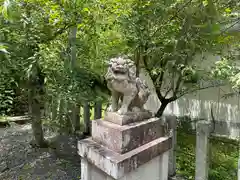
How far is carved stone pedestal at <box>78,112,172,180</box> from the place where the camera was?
75.2 inches

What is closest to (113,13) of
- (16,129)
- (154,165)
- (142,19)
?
(142,19)

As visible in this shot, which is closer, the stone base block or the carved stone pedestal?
the carved stone pedestal

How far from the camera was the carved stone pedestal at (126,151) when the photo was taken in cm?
191

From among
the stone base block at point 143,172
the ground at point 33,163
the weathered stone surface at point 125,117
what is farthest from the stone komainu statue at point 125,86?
the ground at point 33,163

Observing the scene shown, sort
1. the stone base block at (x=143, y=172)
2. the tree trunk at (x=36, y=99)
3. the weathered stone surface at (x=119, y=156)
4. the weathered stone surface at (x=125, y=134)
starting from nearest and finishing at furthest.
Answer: the weathered stone surface at (x=119, y=156)
the weathered stone surface at (x=125, y=134)
the stone base block at (x=143, y=172)
the tree trunk at (x=36, y=99)

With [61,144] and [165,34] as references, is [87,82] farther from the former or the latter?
[61,144]

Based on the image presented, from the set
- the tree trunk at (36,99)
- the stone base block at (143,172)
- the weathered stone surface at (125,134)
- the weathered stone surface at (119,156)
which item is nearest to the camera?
the weathered stone surface at (119,156)

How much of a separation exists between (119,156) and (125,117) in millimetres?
404

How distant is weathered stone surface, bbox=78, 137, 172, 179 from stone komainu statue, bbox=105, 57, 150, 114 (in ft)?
1.44

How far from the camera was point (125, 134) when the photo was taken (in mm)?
1941

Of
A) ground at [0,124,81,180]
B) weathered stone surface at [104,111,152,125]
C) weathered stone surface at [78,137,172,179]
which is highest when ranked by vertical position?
weathered stone surface at [104,111,152,125]

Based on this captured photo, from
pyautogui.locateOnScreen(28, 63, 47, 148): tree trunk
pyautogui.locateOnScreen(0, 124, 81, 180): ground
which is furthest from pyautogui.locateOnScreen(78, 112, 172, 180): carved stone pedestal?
pyautogui.locateOnScreen(28, 63, 47, 148): tree trunk

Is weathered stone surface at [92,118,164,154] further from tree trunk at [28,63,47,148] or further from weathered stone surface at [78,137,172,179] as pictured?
tree trunk at [28,63,47,148]

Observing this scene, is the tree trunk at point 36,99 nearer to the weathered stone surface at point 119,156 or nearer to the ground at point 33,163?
the ground at point 33,163
